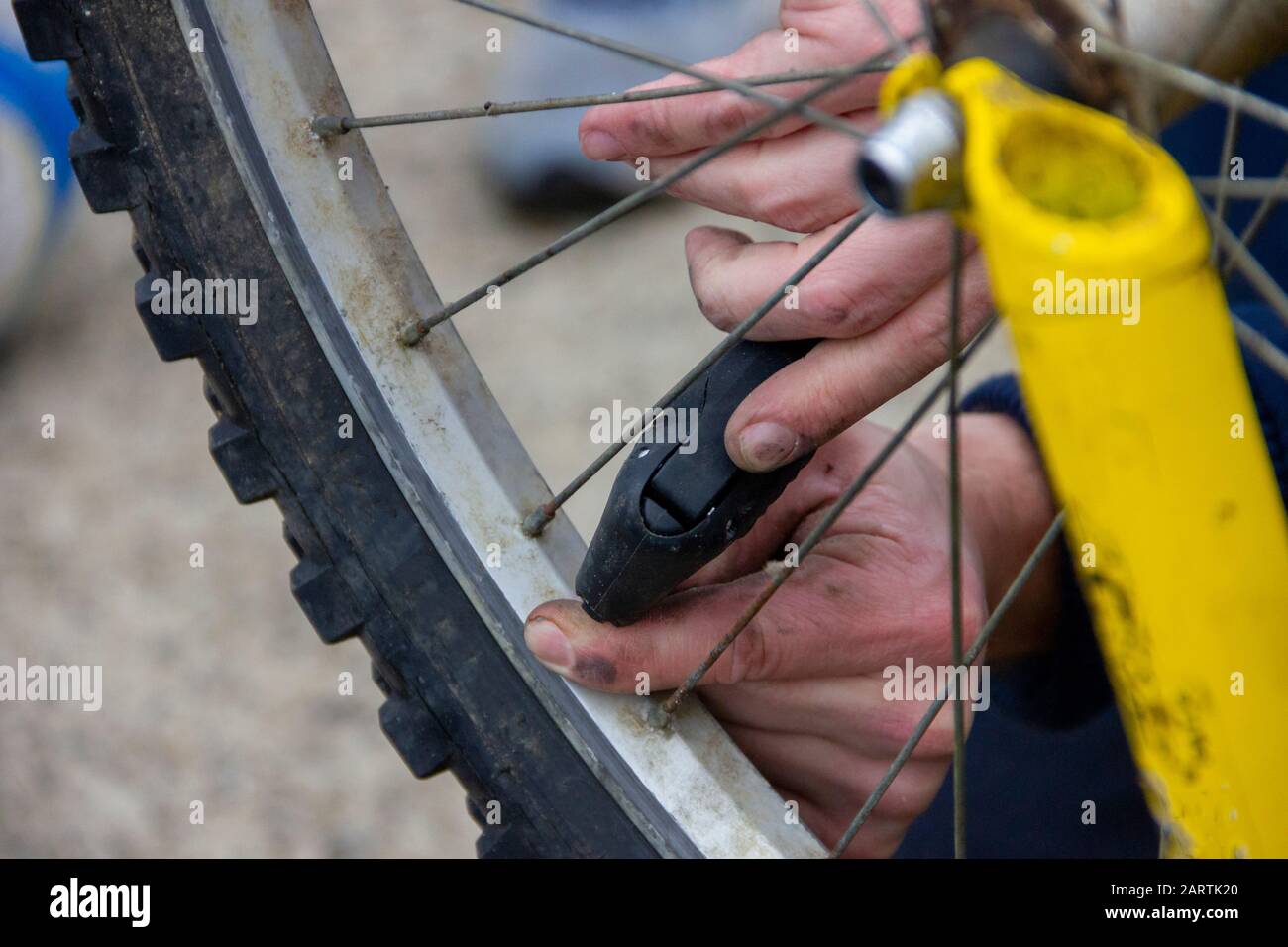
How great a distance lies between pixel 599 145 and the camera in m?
0.60

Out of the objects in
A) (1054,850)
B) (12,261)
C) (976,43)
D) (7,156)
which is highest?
(7,156)

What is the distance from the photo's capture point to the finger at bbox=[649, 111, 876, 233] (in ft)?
1.81

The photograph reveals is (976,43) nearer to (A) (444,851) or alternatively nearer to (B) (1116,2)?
(B) (1116,2)

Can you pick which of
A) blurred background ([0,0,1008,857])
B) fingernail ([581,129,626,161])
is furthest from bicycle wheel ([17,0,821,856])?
blurred background ([0,0,1008,857])

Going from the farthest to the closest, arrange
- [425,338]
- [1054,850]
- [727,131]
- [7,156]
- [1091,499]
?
[7,156] < [1054,850] < [425,338] < [727,131] < [1091,499]

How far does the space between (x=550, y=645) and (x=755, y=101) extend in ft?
0.84

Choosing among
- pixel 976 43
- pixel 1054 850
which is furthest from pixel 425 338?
pixel 1054 850

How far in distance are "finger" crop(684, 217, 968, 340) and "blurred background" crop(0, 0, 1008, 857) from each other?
2.52 feet

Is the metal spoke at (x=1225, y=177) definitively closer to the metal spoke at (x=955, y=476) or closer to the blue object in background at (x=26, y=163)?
the metal spoke at (x=955, y=476)

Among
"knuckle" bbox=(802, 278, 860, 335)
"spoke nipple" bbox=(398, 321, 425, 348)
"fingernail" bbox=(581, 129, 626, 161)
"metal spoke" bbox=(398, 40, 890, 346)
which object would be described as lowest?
"knuckle" bbox=(802, 278, 860, 335)

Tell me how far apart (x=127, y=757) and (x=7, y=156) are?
763mm

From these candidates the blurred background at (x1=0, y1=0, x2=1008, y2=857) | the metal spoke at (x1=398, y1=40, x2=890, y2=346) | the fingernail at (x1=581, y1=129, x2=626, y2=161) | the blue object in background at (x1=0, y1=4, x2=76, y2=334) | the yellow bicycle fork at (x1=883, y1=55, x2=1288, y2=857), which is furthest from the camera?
the blue object in background at (x1=0, y1=4, x2=76, y2=334)

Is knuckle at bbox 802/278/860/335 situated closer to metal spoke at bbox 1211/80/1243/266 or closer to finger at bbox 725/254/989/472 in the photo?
finger at bbox 725/254/989/472

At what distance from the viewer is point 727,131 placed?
57 cm
